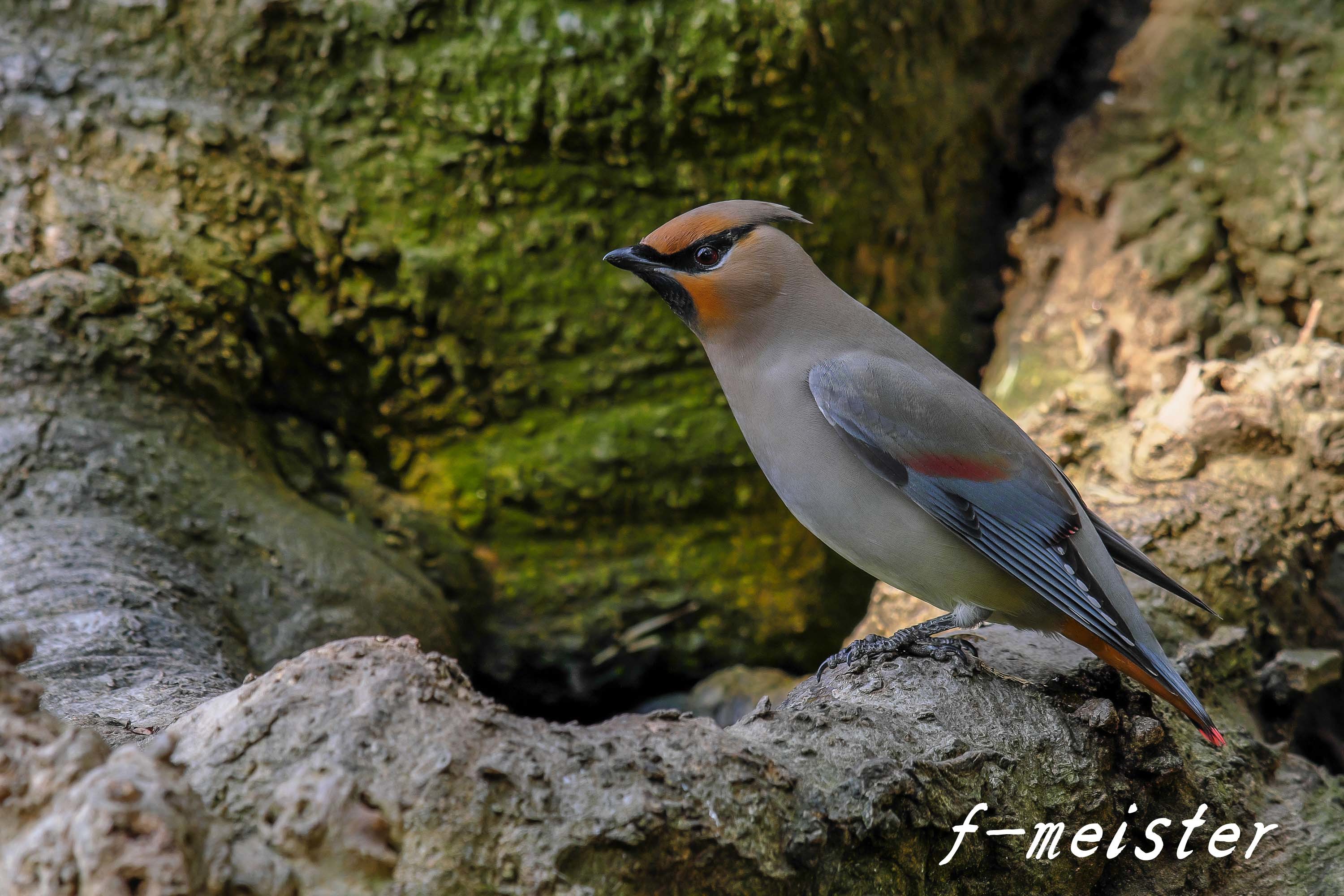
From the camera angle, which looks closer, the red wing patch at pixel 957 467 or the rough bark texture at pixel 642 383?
the rough bark texture at pixel 642 383

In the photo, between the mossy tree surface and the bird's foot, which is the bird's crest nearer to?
the bird's foot

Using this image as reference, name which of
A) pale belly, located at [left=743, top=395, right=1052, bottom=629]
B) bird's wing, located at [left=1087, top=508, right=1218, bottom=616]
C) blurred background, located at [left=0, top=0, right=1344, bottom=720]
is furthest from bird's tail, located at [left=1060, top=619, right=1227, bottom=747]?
blurred background, located at [left=0, top=0, right=1344, bottom=720]

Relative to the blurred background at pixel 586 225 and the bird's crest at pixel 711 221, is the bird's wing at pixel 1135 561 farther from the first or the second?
the blurred background at pixel 586 225

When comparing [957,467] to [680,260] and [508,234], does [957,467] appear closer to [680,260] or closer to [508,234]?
[680,260]

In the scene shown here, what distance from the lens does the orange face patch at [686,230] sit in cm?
332

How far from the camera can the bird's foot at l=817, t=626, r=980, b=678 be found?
3021 millimetres

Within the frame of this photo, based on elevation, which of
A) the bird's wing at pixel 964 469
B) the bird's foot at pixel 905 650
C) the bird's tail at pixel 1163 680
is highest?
the bird's wing at pixel 964 469

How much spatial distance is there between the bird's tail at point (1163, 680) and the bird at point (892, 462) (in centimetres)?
2

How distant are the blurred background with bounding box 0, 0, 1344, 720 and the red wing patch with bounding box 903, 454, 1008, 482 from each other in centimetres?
212

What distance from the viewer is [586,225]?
4898 millimetres

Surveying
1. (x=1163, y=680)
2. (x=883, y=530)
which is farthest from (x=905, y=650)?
(x=1163, y=680)

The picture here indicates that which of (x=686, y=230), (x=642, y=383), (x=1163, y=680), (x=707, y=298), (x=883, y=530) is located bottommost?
(x=642, y=383)

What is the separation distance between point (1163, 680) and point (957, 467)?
0.75 meters

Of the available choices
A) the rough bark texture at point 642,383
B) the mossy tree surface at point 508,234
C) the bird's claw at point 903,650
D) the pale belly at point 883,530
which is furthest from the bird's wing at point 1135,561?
the mossy tree surface at point 508,234
